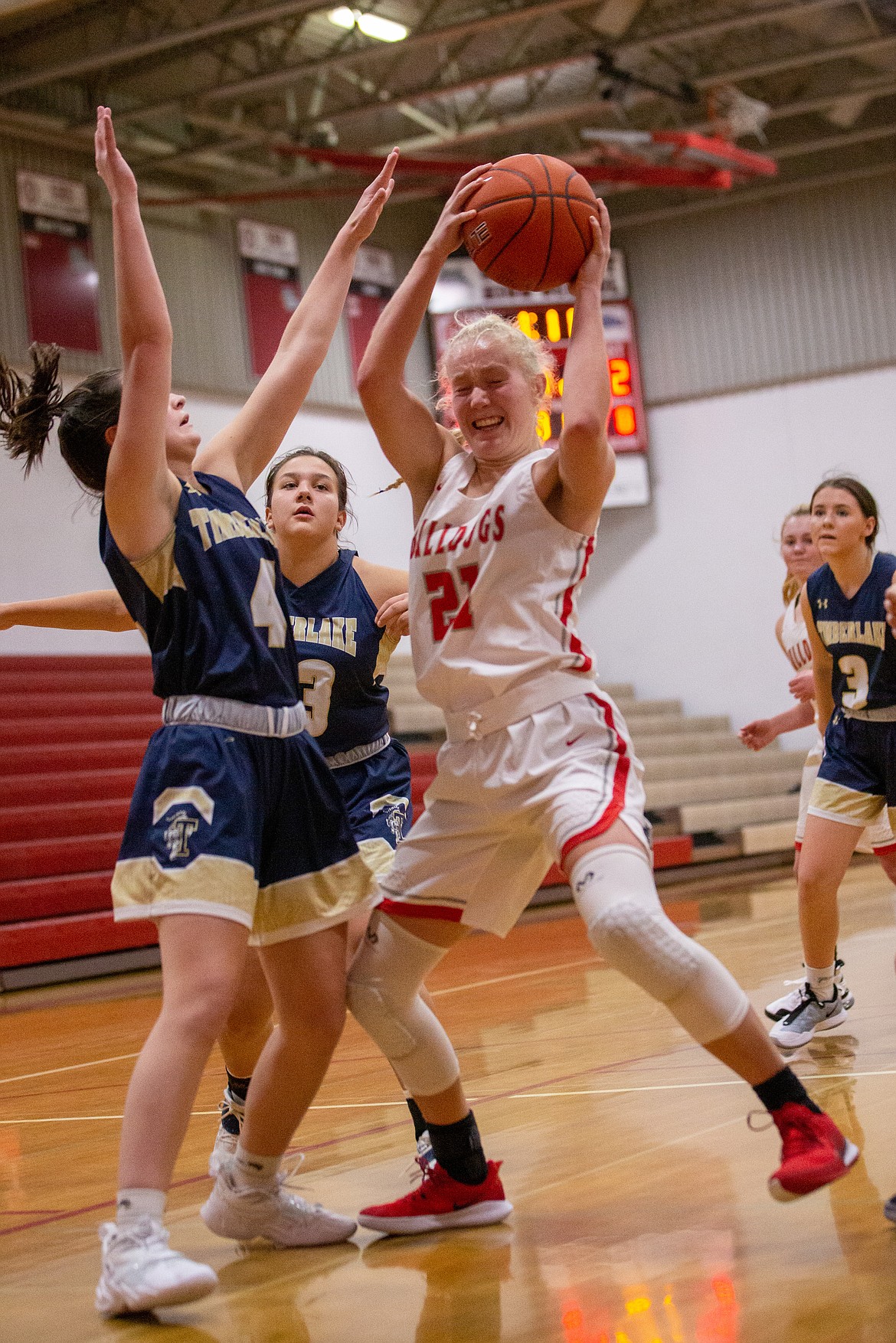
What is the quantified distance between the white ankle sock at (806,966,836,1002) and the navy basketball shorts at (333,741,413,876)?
1591mm

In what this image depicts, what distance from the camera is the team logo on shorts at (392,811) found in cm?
336

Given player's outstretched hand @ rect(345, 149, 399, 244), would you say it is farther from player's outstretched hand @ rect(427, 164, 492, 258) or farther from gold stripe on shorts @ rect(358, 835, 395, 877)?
gold stripe on shorts @ rect(358, 835, 395, 877)

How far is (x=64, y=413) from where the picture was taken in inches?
111

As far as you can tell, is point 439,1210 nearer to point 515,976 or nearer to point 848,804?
point 848,804

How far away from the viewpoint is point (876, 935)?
6855 millimetres

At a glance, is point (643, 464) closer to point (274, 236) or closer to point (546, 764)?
point (274, 236)

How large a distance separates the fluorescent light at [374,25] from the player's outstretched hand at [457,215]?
10.5 m

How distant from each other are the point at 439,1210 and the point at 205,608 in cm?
120

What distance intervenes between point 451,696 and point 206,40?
37.6 feet

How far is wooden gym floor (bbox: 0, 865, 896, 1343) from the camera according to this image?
218cm

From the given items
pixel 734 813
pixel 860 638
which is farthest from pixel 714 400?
pixel 860 638

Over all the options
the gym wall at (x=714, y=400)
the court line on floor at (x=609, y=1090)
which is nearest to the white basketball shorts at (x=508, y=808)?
the court line on floor at (x=609, y=1090)

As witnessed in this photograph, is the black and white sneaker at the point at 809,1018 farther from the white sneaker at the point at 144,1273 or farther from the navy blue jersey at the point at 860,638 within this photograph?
the white sneaker at the point at 144,1273

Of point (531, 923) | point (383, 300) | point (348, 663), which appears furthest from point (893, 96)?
point (348, 663)
